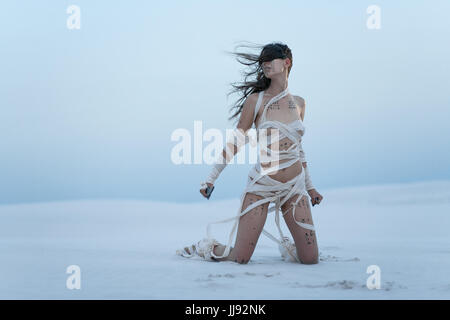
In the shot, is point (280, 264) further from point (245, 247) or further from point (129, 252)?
point (129, 252)

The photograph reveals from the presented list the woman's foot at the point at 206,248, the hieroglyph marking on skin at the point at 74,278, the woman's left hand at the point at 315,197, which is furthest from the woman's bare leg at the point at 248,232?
the hieroglyph marking on skin at the point at 74,278

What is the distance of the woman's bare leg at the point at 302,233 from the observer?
13.4 feet

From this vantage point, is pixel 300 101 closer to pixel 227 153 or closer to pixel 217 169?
pixel 227 153

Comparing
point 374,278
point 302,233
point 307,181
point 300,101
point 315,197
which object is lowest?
point 374,278

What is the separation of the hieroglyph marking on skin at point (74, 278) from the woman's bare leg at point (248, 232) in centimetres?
98

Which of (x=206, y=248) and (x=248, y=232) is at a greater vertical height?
(x=248, y=232)

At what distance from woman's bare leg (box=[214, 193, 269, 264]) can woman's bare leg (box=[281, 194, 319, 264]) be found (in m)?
0.17

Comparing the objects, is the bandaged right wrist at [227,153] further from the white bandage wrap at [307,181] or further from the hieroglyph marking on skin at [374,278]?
the hieroglyph marking on skin at [374,278]

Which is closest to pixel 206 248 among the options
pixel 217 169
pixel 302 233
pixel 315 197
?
pixel 217 169

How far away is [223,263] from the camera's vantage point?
4.01 metres

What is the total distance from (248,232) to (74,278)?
3.88ft

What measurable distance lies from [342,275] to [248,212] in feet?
2.57

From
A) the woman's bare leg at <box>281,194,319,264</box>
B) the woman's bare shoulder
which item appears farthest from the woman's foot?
the woman's bare shoulder

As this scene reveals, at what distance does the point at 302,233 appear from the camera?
4.09 meters
